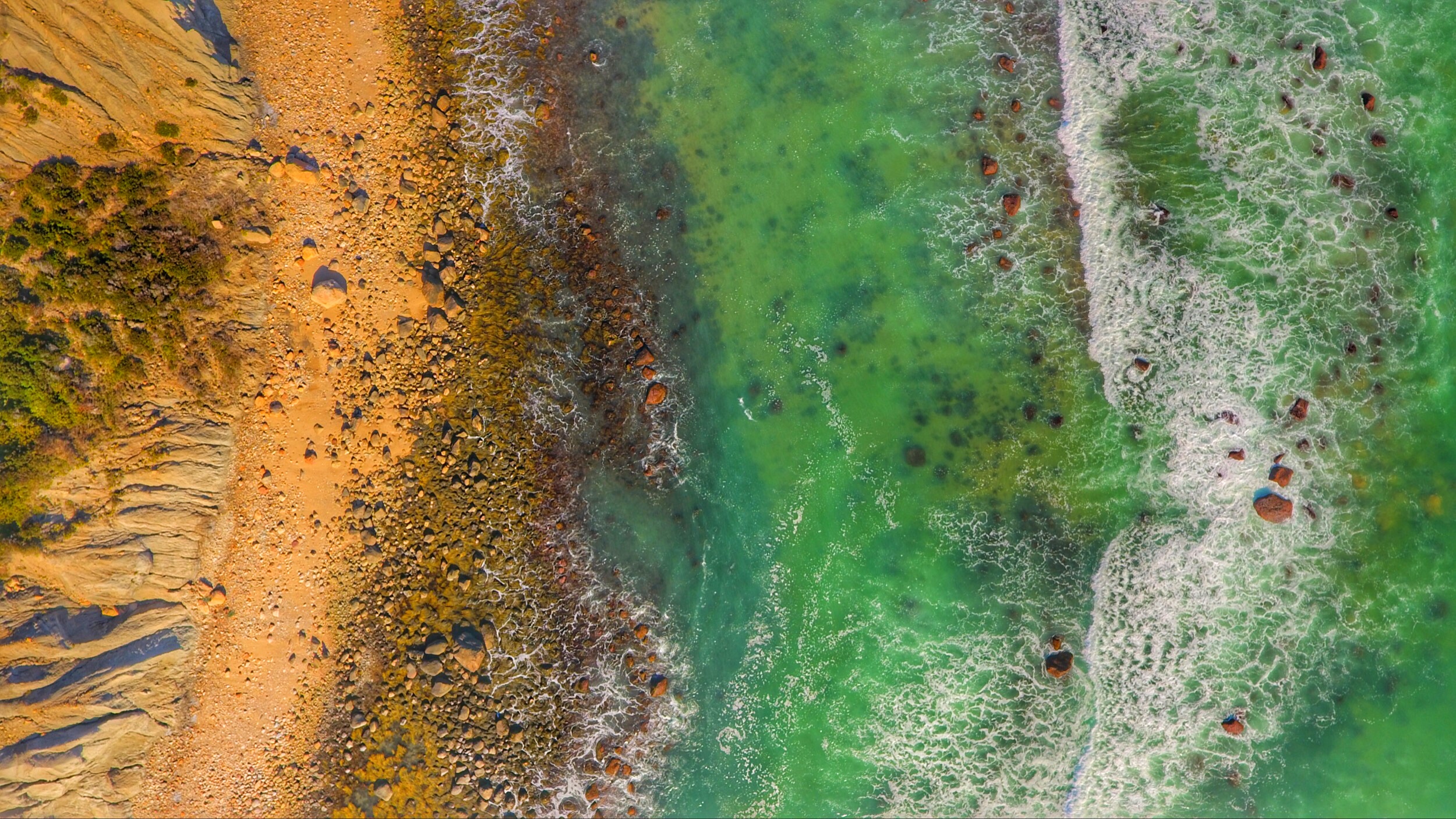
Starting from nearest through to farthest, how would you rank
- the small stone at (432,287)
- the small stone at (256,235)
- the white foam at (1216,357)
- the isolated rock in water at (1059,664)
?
1. the small stone at (256,235)
2. the small stone at (432,287)
3. the white foam at (1216,357)
4. the isolated rock in water at (1059,664)

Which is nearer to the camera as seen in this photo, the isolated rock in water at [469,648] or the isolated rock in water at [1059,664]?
the isolated rock in water at [469,648]

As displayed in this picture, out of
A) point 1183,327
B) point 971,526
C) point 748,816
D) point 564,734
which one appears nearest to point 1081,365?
point 1183,327

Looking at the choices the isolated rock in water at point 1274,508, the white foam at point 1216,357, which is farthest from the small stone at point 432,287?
the isolated rock in water at point 1274,508

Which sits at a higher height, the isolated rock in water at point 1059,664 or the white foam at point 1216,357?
the white foam at point 1216,357

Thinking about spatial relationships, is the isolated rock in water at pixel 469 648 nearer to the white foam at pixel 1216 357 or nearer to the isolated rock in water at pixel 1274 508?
the white foam at pixel 1216 357

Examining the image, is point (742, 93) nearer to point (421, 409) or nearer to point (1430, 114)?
point (421, 409)

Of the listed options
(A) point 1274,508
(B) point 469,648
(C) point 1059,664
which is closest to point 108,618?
(B) point 469,648

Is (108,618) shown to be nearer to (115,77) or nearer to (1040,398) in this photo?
(115,77)

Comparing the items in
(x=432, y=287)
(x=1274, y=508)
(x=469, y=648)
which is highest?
(x=432, y=287)
